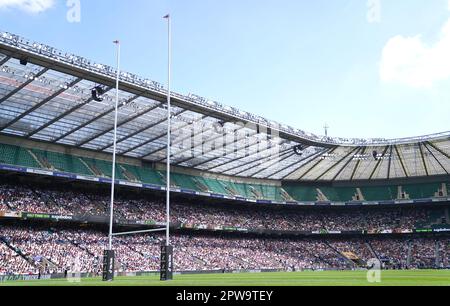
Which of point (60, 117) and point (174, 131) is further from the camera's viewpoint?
point (174, 131)

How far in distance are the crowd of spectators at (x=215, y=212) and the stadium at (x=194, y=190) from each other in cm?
25

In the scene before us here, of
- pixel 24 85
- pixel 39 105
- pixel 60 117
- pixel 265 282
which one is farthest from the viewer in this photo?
pixel 60 117

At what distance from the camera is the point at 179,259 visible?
52.8 meters

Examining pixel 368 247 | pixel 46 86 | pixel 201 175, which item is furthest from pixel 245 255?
pixel 46 86

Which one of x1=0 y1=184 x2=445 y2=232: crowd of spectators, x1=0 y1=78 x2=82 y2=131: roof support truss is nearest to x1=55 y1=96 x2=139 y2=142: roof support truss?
x1=0 y1=78 x2=82 y2=131: roof support truss

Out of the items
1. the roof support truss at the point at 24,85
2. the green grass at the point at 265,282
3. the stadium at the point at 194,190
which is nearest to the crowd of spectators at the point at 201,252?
the stadium at the point at 194,190

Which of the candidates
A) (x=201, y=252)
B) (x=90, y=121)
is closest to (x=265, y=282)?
(x=90, y=121)

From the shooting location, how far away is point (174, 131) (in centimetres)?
5075

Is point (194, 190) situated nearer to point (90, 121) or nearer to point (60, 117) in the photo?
point (90, 121)

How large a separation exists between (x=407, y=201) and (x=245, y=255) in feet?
87.7

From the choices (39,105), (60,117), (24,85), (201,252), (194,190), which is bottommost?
(201,252)

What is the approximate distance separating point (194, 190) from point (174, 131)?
14.3 meters

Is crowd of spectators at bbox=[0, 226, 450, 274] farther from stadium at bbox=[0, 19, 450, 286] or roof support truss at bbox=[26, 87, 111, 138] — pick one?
roof support truss at bbox=[26, 87, 111, 138]
